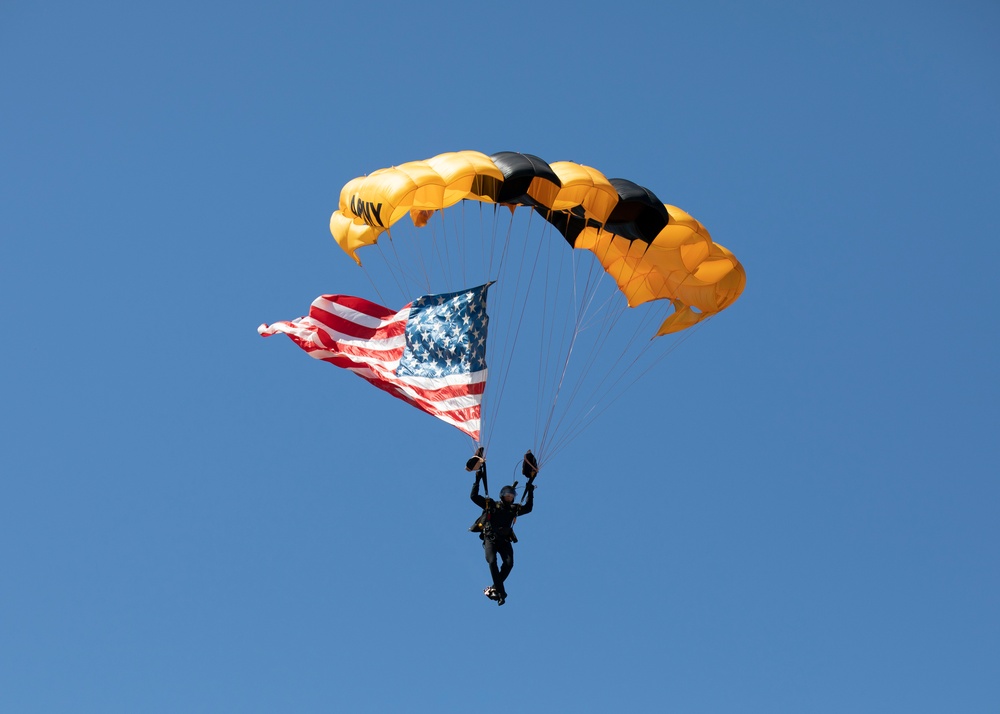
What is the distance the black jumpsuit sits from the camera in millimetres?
16422

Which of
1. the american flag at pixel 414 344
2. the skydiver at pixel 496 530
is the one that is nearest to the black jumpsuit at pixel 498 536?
the skydiver at pixel 496 530

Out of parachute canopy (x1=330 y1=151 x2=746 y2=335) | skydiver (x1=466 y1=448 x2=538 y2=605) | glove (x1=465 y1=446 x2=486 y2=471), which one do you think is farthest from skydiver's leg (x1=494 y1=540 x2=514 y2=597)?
parachute canopy (x1=330 y1=151 x2=746 y2=335)

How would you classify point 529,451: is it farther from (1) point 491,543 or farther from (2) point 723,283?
(2) point 723,283

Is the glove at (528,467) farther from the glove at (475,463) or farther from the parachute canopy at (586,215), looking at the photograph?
the parachute canopy at (586,215)

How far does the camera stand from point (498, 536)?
16.4m

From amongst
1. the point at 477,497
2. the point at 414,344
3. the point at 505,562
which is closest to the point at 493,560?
the point at 505,562

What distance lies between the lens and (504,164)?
667 inches

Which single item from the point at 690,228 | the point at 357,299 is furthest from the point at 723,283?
the point at 357,299

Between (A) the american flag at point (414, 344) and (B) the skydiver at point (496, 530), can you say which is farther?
(A) the american flag at point (414, 344)

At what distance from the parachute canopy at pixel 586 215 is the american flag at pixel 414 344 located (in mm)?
1007

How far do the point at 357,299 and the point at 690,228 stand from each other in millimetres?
4990

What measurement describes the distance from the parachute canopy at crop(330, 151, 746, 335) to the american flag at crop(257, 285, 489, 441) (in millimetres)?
1007

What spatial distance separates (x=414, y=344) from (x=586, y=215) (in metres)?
3.23

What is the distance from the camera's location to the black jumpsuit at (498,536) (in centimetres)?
1642
